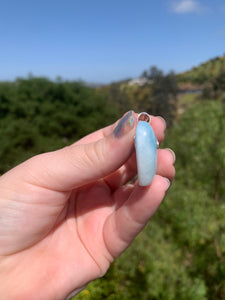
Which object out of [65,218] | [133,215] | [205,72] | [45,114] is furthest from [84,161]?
[205,72]

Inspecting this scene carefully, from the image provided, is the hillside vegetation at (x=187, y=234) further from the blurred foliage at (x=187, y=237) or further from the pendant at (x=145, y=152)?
the pendant at (x=145, y=152)

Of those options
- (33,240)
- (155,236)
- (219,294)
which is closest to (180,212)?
(155,236)

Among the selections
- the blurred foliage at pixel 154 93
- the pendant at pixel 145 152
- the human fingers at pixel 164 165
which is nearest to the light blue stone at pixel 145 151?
the pendant at pixel 145 152

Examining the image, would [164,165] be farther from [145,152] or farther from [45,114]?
[45,114]

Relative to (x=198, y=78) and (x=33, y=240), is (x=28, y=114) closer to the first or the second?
(x=198, y=78)

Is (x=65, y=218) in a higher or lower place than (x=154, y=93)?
lower

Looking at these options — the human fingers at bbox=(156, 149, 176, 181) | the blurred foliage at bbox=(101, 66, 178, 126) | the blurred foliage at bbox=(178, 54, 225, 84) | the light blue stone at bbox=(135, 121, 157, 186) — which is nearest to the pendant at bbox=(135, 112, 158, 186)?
the light blue stone at bbox=(135, 121, 157, 186)

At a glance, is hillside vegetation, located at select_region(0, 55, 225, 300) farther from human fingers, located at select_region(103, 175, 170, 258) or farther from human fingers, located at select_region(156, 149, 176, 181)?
human fingers, located at select_region(156, 149, 176, 181)

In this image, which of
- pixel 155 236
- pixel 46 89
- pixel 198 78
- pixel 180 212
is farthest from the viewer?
pixel 198 78
